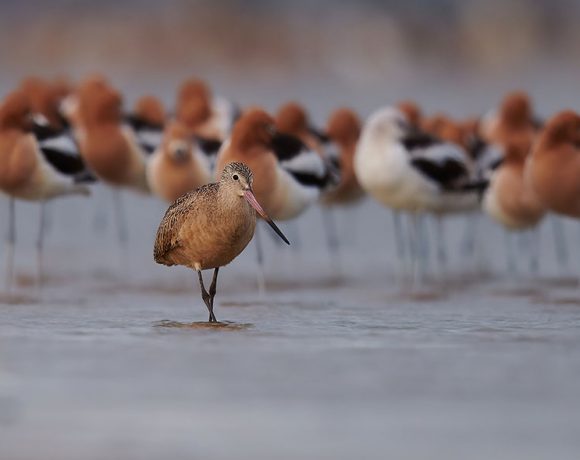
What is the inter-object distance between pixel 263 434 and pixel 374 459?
55 cm

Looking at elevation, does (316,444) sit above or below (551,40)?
below

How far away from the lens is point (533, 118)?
17.9 m

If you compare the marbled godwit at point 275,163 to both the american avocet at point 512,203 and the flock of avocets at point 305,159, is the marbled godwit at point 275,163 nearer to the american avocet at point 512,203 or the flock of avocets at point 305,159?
the flock of avocets at point 305,159

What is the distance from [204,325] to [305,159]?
4007 millimetres

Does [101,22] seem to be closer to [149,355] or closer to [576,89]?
[576,89]

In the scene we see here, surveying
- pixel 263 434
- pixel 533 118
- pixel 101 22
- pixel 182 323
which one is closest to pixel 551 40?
pixel 101 22

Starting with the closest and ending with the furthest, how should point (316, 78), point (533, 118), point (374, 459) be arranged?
point (374, 459) < point (533, 118) < point (316, 78)

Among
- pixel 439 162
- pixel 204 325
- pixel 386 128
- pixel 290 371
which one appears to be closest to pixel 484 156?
pixel 439 162

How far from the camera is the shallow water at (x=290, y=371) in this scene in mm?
6090

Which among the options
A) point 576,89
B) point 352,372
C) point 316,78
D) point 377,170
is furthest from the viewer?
point 316,78

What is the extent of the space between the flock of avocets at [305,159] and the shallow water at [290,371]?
2.82 feet

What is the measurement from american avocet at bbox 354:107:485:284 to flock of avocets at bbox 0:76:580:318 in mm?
11

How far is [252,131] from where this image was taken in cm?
1205

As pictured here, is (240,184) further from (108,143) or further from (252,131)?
(108,143)
